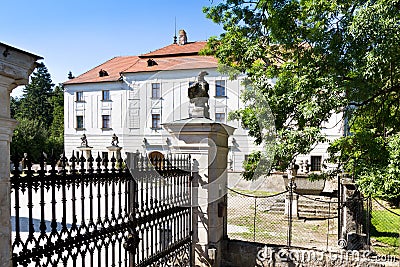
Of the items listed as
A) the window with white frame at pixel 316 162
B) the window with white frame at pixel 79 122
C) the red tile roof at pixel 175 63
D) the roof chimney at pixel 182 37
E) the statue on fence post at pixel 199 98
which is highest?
the roof chimney at pixel 182 37

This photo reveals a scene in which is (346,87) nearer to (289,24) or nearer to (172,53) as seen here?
(289,24)

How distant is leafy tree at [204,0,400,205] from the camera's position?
4930 mm

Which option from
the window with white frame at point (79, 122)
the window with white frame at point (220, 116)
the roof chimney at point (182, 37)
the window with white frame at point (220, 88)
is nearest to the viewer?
the window with white frame at point (220, 88)

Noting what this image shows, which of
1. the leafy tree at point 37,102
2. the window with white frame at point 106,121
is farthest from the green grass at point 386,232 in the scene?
the leafy tree at point 37,102

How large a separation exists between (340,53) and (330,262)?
3.74 meters

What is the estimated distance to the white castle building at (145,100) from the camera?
24.2 meters

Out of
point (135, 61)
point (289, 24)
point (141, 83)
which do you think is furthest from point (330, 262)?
point (135, 61)

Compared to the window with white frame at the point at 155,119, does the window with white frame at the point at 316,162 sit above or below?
below

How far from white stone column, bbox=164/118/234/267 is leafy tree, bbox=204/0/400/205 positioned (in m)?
2.03

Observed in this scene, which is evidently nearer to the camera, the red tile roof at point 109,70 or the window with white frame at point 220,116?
the window with white frame at point 220,116

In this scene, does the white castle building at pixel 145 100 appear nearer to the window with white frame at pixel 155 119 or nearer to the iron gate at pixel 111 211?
the window with white frame at pixel 155 119

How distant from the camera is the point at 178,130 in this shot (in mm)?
4848

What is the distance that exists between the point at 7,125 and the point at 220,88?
22940 millimetres

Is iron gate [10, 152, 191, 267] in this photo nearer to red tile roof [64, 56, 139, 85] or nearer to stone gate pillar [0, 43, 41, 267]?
stone gate pillar [0, 43, 41, 267]
